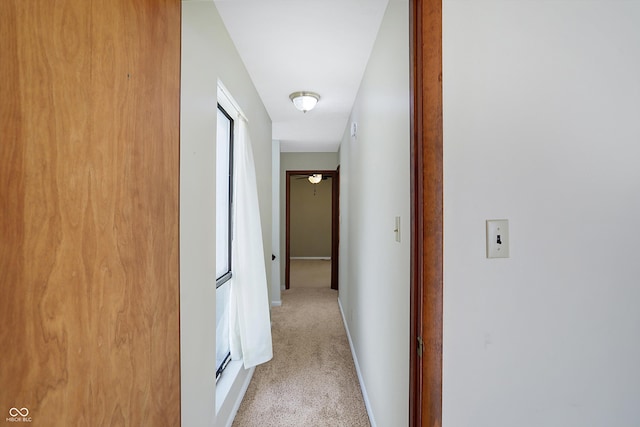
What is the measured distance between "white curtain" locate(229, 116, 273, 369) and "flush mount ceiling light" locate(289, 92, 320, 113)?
28.1 inches

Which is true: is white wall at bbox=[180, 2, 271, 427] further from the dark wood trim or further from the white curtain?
the dark wood trim

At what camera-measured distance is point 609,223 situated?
3.01ft

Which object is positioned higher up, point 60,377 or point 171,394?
point 60,377

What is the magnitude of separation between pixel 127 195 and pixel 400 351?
1.21m

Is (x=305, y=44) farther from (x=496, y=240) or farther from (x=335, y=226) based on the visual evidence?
(x=335, y=226)

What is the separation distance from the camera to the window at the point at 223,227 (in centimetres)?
203

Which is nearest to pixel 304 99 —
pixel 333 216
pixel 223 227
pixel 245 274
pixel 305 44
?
pixel 305 44

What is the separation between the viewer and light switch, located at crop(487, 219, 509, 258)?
90 cm

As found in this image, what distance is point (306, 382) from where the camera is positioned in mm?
2354

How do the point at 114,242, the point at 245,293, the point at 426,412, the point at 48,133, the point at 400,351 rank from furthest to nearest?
1. the point at 245,293
2. the point at 400,351
3. the point at 426,412
4. the point at 114,242
5. the point at 48,133

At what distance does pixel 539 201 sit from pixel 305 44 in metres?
1.65

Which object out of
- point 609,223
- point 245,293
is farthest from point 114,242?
point 245,293

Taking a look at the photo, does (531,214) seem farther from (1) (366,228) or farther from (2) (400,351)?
(1) (366,228)

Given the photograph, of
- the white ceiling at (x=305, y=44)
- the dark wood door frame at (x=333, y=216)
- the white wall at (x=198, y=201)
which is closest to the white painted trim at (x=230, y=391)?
the white wall at (x=198, y=201)
